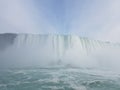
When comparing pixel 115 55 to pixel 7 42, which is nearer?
pixel 7 42

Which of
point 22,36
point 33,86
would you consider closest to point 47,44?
point 22,36

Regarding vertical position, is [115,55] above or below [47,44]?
below

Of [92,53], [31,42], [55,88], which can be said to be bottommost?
[55,88]

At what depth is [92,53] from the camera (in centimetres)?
4491

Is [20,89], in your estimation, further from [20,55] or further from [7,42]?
[7,42]

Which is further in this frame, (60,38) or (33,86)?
(60,38)

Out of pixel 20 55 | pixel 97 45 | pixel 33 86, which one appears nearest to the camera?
pixel 33 86

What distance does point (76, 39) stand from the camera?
146ft

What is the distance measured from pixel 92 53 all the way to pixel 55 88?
1274 inches

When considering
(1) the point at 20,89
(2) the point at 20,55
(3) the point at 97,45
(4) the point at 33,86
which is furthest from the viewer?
(3) the point at 97,45

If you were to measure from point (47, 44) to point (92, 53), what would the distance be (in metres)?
11.2

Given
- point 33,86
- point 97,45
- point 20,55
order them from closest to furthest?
point 33,86 < point 20,55 < point 97,45

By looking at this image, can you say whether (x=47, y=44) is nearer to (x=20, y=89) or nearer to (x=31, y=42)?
(x=31, y=42)

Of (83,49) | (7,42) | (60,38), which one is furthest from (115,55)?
(7,42)
